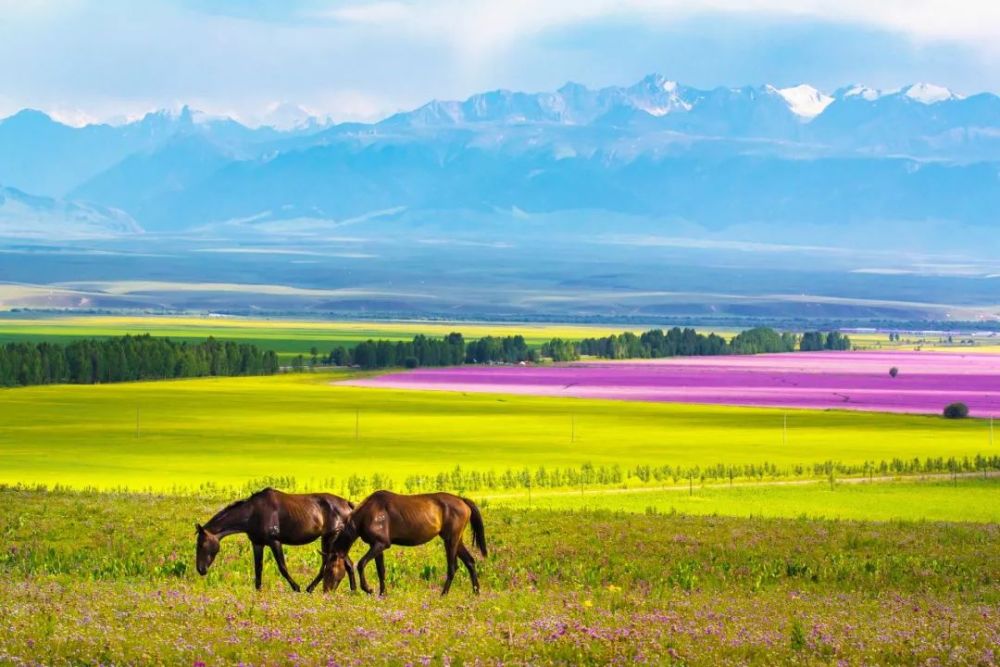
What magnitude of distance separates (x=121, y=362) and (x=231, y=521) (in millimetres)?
66443

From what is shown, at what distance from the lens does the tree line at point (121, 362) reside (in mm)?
80188

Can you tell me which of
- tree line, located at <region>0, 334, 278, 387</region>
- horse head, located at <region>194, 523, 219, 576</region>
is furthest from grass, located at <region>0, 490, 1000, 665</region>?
tree line, located at <region>0, 334, 278, 387</region>

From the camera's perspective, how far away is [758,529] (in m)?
27.0

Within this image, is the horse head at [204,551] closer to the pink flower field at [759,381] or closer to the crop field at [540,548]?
the crop field at [540,548]

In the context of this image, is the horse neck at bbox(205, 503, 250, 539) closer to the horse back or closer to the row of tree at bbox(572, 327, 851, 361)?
the horse back

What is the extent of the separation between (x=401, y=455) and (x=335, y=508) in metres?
28.4

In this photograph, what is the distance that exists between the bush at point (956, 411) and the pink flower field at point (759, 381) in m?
0.66

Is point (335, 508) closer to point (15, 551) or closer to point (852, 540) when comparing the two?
point (15, 551)

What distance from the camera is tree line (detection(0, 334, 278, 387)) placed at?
80188mm

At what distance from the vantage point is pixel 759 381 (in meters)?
82.6

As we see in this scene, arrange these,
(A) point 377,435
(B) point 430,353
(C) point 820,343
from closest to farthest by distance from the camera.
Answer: (A) point 377,435
(B) point 430,353
(C) point 820,343

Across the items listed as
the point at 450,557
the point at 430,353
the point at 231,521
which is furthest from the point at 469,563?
the point at 430,353

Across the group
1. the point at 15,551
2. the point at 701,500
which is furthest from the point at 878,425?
the point at 15,551

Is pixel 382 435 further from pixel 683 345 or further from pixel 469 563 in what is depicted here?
pixel 683 345
